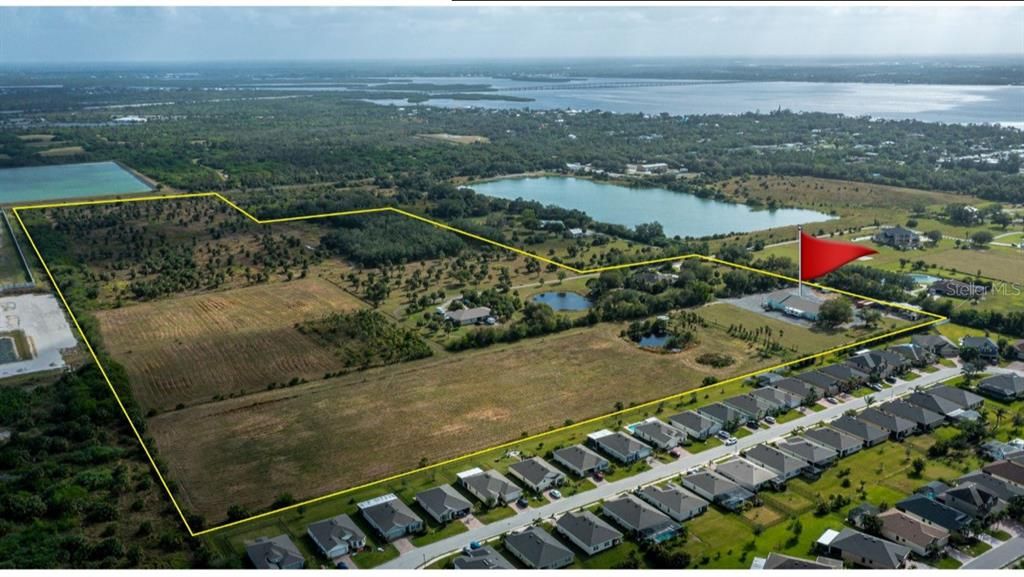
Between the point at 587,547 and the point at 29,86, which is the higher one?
the point at 29,86

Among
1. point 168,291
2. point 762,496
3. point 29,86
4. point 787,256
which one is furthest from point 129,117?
point 762,496

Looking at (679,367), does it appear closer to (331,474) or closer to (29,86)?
(331,474)

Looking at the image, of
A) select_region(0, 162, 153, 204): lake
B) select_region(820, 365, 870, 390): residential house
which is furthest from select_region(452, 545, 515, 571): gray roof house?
select_region(0, 162, 153, 204): lake

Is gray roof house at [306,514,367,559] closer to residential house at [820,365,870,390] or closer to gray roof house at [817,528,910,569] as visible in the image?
gray roof house at [817,528,910,569]

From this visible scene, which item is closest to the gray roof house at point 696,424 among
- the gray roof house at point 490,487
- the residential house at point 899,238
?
the gray roof house at point 490,487

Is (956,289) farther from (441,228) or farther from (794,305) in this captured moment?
(441,228)

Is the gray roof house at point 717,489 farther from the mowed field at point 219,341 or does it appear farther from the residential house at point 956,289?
the residential house at point 956,289

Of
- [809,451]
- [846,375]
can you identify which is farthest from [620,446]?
[846,375]
